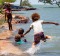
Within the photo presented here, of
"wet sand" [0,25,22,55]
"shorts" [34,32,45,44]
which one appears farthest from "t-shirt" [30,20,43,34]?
"wet sand" [0,25,22,55]

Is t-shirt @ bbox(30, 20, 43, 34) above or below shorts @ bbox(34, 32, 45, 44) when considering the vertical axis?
above

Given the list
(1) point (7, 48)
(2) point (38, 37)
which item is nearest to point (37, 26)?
(2) point (38, 37)

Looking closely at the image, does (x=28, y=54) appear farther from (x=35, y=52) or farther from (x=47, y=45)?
(x=47, y=45)

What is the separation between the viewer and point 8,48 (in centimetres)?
1586

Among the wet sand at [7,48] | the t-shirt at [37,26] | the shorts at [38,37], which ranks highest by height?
the t-shirt at [37,26]

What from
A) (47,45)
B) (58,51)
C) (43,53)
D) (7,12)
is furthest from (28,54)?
(7,12)

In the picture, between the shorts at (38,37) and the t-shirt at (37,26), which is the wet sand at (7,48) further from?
the t-shirt at (37,26)

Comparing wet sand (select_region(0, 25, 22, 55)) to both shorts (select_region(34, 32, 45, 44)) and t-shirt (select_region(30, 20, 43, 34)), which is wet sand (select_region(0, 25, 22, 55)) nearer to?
shorts (select_region(34, 32, 45, 44))

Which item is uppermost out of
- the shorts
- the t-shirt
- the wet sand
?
the t-shirt

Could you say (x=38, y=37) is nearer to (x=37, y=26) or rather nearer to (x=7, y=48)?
(x=37, y=26)

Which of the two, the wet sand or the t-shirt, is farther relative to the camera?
the wet sand

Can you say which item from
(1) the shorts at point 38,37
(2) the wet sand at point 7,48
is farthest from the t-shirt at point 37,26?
(2) the wet sand at point 7,48

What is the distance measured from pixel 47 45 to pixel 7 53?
3.67 m

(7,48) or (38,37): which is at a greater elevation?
(38,37)
